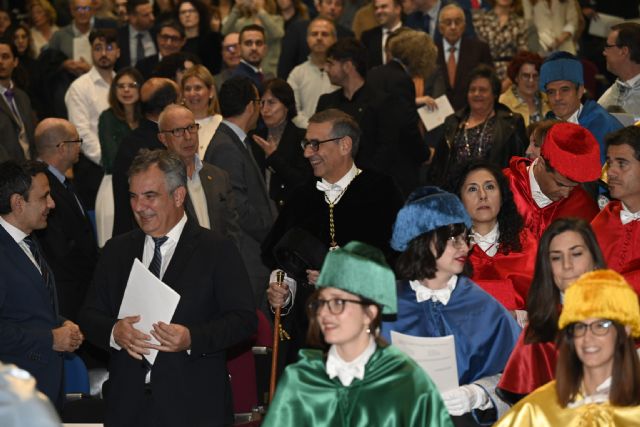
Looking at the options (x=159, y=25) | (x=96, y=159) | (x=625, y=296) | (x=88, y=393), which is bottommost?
(x=88, y=393)

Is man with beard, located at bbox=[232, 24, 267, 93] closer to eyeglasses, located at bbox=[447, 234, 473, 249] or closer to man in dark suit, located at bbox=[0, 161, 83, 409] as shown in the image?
man in dark suit, located at bbox=[0, 161, 83, 409]

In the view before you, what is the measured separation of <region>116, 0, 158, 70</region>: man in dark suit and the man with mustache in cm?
668

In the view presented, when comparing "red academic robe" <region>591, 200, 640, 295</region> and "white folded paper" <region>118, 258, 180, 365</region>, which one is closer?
"white folded paper" <region>118, 258, 180, 365</region>

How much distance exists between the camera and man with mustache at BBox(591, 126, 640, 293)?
7.42 meters

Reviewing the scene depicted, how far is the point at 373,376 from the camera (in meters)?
5.37

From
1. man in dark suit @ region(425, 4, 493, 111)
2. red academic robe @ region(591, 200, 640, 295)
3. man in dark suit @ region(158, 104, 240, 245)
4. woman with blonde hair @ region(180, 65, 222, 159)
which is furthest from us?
man in dark suit @ region(425, 4, 493, 111)

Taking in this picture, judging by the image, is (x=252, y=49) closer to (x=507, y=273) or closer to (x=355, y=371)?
(x=507, y=273)

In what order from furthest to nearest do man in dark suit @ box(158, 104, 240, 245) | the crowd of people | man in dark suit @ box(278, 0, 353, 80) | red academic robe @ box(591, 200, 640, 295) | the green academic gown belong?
man in dark suit @ box(278, 0, 353, 80), man in dark suit @ box(158, 104, 240, 245), red academic robe @ box(591, 200, 640, 295), the crowd of people, the green academic gown

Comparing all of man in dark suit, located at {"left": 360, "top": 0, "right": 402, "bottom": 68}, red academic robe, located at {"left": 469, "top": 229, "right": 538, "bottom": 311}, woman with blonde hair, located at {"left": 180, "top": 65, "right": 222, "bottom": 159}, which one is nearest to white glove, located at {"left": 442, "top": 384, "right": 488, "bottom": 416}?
red academic robe, located at {"left": 469, "top": 229, "right": 538, "bottom": 311}

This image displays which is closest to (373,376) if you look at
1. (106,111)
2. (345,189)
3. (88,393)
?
(345,189)

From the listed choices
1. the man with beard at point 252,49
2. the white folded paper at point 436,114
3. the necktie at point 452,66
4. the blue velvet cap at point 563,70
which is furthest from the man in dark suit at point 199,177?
the necktie at point 452,66

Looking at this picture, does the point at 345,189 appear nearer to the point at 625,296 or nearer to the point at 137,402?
the point at 137,402

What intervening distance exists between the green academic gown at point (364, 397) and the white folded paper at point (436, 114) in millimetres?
6170

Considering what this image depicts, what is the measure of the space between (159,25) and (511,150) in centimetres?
446
